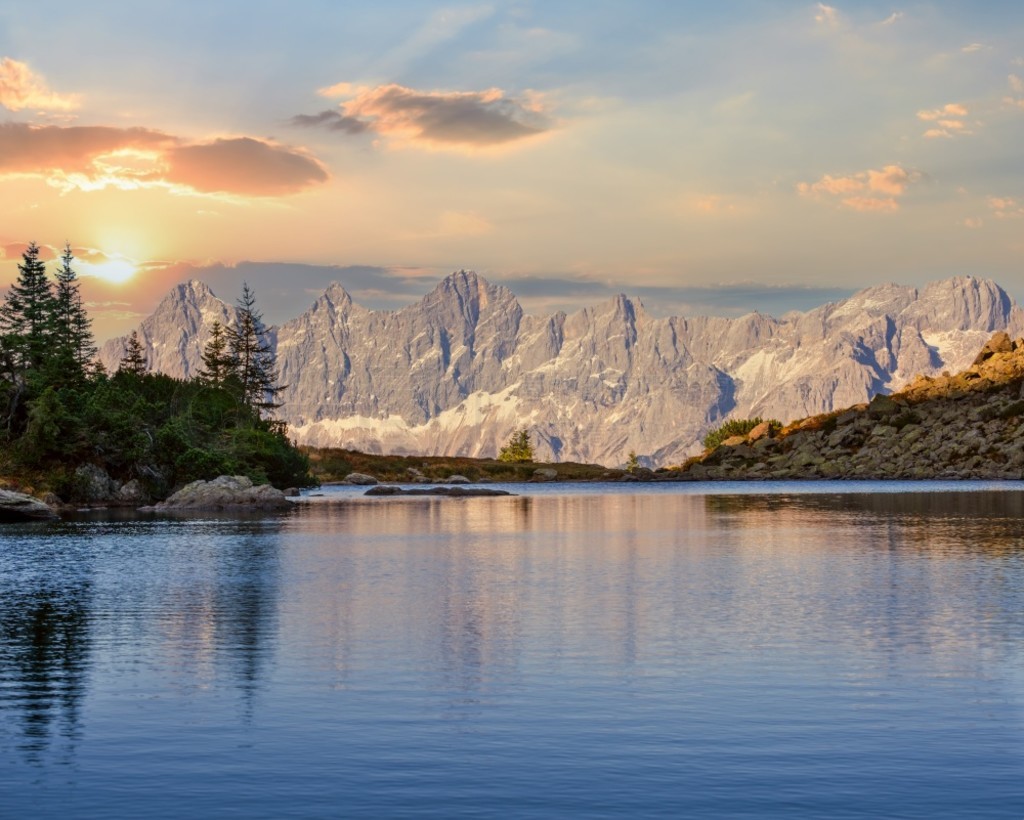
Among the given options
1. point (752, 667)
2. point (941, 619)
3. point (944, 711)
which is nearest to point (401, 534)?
point (941, 619)

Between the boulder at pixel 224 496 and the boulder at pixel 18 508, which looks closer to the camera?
the boulder at pixel 18 508

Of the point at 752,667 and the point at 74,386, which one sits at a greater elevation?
the point at 74,386

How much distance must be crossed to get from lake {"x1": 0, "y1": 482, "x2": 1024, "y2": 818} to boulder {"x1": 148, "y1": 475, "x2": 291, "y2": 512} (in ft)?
182

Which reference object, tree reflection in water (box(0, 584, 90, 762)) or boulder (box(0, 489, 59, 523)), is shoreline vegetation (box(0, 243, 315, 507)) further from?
tree reflection in water (box(0, 584, 90, 762))

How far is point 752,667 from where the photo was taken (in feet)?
99.3

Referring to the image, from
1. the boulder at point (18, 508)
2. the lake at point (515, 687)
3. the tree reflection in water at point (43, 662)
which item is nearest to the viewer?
the lake at point (515, 687)

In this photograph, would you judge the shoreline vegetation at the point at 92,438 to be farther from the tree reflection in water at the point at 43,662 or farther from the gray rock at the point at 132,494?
the tree reflection in water at the point at 43,662

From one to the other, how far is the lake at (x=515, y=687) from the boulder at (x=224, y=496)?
5547cm

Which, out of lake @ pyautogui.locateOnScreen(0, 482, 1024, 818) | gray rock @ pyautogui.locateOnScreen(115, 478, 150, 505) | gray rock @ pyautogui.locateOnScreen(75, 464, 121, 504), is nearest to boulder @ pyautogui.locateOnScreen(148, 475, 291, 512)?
gray rock @ pyautogui.locateOnScreen(115, 478, 150, 505)

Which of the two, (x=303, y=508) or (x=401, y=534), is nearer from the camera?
(x=401, y=534)

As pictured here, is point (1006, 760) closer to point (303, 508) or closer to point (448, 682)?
point (448, 682)

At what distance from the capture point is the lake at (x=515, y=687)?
62.8ft

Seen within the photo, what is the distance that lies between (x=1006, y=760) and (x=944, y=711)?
158 inches

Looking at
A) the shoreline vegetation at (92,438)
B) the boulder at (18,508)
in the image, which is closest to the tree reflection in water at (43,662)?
the boulder at (18,508)
